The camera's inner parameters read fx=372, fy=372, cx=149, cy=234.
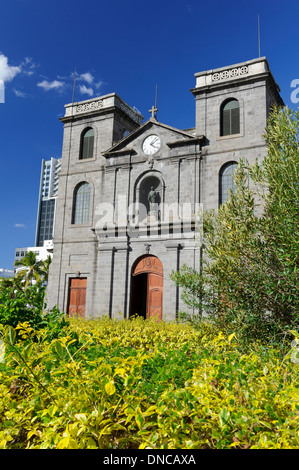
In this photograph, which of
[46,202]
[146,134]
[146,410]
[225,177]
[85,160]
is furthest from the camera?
[46,202]

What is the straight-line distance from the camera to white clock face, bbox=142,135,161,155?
22547 millimetres

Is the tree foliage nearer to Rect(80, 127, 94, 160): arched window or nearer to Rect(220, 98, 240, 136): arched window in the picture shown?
Rect(220, 98, 240, 136): arched window

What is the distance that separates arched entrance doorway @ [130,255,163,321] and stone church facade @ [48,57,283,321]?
57 mm

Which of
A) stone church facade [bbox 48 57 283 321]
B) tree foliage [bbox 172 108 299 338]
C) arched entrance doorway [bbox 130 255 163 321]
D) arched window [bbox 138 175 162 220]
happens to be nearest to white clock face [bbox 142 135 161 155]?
stone church facade [bbox 48 57 283 321]

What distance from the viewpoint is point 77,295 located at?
23.3 m

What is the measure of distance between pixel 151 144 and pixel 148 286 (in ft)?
28.2

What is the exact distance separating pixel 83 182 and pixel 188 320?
1784 centimetres

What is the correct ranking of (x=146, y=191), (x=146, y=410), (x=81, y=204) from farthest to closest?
1. (x=81, y=204)
2. (x=146, y=191)
3. (x=146, y=410)

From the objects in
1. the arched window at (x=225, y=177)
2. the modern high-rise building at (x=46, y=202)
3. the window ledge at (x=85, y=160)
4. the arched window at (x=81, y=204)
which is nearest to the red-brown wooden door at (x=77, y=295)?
the arched window at (x=81, y=204)

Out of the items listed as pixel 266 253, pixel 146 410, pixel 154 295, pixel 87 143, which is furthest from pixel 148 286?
pixel 146 410

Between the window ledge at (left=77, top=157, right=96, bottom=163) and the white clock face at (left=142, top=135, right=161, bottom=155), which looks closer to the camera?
the white clock face at (left=142, top=135, right=161, bottom=155)

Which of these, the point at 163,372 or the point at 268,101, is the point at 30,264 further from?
the point at 163,372

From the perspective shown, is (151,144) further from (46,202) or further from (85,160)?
(46,202)
